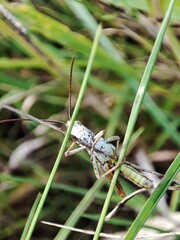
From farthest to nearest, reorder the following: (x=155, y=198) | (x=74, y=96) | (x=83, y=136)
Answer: (x=74, y=96) → (x=83, y=136) → (x=155, y=198)

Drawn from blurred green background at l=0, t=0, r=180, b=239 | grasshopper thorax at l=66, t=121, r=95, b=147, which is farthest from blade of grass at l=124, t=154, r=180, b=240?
blurred green background at l=0, t=0, r=180, b=239

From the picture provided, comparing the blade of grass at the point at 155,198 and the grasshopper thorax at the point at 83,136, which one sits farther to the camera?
the grasshopper thorax at the point at 83,136

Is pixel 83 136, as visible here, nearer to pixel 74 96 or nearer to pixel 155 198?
pixel 155 198

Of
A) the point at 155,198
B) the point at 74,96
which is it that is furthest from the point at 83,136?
the point at 74,96

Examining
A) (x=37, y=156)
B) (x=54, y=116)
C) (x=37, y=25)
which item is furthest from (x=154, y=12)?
(x=37, y=156)

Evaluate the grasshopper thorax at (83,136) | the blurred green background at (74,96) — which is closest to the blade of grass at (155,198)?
the grasshopper thorax at (83,136)

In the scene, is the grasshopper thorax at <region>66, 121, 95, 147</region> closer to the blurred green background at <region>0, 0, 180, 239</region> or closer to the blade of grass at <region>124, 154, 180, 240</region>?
the blade of grass at <region>124, 154, 180, 240</region>

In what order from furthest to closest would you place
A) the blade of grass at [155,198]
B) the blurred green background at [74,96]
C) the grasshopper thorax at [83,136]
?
the blurred green background at [74,96] → the grasshopper thorax at [83,136] → the blade of grass at [155,198]

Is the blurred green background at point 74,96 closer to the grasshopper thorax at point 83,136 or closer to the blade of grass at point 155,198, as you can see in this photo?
the grasshopper thorax at point 83,136
